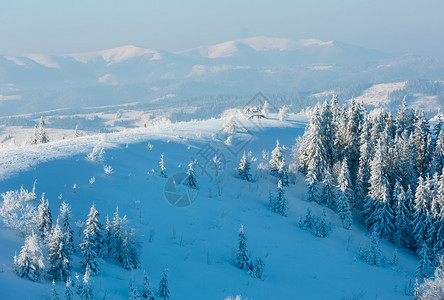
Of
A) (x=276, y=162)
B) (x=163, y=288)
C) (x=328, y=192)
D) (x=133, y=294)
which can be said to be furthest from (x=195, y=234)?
(x=328, y=192)

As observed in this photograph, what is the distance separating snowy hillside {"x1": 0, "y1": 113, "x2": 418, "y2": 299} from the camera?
58.4ft

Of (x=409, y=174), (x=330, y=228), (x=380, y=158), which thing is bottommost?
(x=330, y=228)

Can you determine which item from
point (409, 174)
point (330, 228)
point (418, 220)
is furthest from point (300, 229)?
point (409, 174)

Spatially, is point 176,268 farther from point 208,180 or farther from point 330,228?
point 330,228

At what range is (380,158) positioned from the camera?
117 feet

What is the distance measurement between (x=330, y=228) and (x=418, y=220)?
28.4 feet

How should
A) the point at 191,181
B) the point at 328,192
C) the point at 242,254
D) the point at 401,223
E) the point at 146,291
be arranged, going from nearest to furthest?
the point at 146,291
the point at 242,254
the point at 191,181
the point at 401,223
the point at 328,192

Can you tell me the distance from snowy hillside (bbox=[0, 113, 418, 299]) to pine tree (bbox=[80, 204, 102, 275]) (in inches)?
20.2

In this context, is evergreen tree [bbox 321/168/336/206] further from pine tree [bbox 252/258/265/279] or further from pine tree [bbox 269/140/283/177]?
pine tree [bbox 252/258/265/279]

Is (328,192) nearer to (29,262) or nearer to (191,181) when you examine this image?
(191,181)

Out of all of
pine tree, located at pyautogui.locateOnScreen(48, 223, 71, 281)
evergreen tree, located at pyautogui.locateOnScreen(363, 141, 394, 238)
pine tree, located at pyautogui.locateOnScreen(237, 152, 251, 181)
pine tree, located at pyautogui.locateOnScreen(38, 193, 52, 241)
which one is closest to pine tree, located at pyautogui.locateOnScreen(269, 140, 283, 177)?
pine tree, located at pyautogui.locateOnScreen(237, 152, 251, 181)

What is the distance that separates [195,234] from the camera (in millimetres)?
23391

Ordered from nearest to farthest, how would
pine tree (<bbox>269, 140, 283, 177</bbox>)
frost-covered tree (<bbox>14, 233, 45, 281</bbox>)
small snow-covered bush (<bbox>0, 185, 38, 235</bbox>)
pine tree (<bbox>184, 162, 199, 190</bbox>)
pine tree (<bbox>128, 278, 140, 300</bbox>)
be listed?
frost-covered tree (<bbox>14, 233, 45, 281</bbox>) < pine tree (<bbox>128, 278, 140, 300</bbox>) < small snow-covered bush (<bbox>0, 185, 38, 235</bbox>) < pine tree (<bbox>184, 162, 199, 190</bbox>) < pine tree (<bbox>269, 140, 283, 177</bbox>)

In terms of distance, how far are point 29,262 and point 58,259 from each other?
1.31 metres
